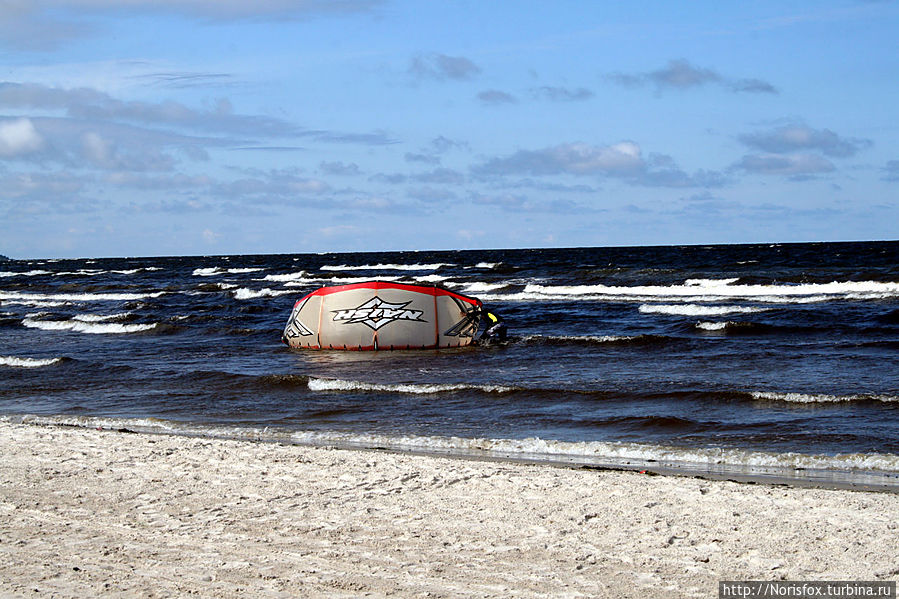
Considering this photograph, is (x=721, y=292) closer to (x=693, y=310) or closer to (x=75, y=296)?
(x=693, y=310)

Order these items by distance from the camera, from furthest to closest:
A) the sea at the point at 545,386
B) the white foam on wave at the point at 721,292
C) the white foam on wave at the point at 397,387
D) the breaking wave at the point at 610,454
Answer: the white foam on wave at the point at 721,292
the white foam on wave at the point at 397,387
the sea at the point at 545,386
the breaking wave at the point at 610,454

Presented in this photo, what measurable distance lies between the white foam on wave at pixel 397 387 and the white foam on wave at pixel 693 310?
15.6 metres

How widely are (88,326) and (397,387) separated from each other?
18.1m

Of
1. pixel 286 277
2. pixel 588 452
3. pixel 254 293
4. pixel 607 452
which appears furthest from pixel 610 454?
pixel 286 277

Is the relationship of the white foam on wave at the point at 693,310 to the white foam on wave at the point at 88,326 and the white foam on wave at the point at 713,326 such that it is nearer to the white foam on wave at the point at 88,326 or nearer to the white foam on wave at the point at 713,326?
the white foam on wave at the point at 713,326

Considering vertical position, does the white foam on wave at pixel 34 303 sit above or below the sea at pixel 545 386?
above

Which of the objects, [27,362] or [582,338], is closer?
[27,362]

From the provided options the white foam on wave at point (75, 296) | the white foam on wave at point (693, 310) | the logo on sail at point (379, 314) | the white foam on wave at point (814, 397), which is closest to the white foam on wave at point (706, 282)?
the white foam on wave at point (693, 310)

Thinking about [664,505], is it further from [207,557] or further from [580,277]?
[580,277]

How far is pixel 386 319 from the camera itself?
2200 centimetres

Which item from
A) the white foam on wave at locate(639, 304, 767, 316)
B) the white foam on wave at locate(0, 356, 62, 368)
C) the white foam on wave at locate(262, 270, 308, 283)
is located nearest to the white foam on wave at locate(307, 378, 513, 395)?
the white foam on wave at locate(0, 356, 62, 368)

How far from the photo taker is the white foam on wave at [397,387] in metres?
15.1

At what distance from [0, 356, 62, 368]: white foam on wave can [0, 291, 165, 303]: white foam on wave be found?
24901mm

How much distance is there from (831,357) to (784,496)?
11647 mm
